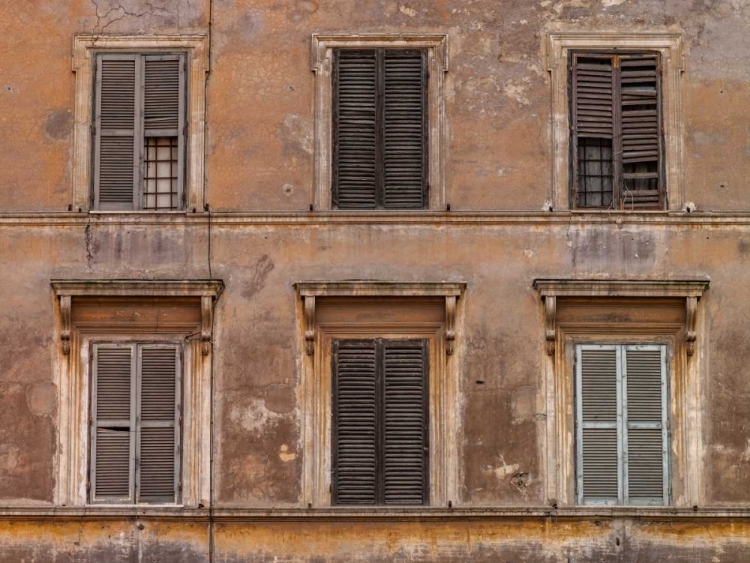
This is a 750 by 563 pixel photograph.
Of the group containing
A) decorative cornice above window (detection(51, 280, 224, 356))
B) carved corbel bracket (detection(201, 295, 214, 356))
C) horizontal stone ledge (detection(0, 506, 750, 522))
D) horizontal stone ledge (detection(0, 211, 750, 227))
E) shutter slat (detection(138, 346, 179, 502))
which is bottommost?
horizontal stone ledge (detection(0, 506, 750, 522))

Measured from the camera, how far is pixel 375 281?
847 inches

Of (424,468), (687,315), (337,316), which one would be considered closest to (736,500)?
(687,315)

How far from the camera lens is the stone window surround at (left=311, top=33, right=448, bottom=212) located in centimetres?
2194

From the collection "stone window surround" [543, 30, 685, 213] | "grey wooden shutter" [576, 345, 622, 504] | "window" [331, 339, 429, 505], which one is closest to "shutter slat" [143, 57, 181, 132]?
"window" [331, 339, 429, 505]

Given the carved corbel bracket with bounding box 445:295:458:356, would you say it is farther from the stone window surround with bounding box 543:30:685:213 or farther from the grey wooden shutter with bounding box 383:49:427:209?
the stone window surround with bounding box 543:30:685:213

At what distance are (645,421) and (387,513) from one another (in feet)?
10.2

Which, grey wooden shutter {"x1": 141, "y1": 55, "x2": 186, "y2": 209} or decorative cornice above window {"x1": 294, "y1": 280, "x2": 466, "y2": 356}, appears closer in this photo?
decorative cornice above window {"x1": 294, "y1": 280, "x2": 466, "y2": 356}

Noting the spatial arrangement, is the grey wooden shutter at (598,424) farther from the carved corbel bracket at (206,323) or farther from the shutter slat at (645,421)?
the carved corbel bracket at (206,323)

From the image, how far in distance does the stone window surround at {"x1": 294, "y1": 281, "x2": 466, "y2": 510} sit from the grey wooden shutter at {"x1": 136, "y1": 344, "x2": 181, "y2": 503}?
1.46 meters

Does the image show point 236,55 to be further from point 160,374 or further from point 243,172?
point 160,374

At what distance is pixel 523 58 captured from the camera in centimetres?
2214

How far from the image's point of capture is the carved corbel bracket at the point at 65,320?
2158 cm

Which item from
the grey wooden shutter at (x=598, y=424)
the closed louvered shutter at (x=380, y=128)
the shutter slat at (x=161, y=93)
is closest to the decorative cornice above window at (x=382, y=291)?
the closed louvered shutter at (x=380, y=128)

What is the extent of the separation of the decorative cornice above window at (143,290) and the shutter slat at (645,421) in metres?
4.79
